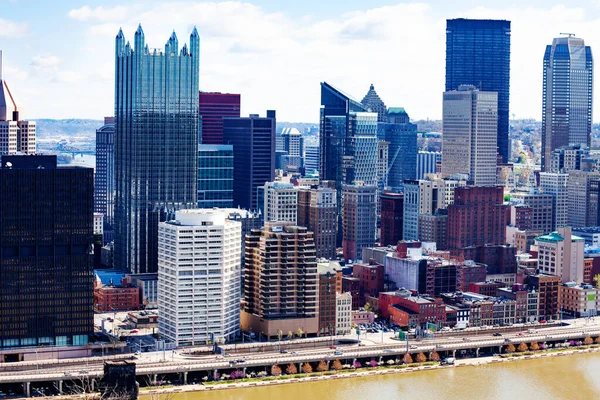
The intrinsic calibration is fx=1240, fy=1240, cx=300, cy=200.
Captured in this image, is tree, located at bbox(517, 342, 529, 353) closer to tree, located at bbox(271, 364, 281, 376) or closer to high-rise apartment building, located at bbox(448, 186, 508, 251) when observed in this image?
tree, located at bbox(271, 364, 281, 376)

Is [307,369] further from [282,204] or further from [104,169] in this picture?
[104,169]

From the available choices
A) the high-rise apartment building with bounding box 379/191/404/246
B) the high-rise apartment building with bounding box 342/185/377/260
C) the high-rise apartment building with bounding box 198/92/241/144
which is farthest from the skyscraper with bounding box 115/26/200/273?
the high-rise apartment building with bounding box 198/92/241/144

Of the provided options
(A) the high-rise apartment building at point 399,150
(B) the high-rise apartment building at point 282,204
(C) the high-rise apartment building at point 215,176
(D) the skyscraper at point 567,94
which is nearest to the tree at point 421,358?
(B) the high-rise apartment building at point 282,204

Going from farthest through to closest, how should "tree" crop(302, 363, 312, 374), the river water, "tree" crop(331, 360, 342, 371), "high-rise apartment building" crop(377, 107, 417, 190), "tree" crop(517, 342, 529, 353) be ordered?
"high-rise apartment building" crop(377, 107, 417, 190) → "tree" crop(517, 342, 529, 353) → "tree" crop(331, 360, 342, 371) → "tree" crop(302, 363, 312, 374) → the river water

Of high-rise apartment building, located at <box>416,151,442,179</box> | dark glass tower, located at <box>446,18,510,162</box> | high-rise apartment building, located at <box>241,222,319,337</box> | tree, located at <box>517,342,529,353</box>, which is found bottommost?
tree, located at <box>517,342,529,353</box>

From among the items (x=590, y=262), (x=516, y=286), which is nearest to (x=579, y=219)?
(x=590, y=262)

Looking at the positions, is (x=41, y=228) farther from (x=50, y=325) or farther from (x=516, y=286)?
(x=516, y=286)
